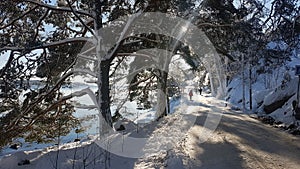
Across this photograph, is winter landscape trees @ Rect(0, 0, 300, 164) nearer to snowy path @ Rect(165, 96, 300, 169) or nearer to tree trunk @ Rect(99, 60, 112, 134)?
tree trunk @ Rect(99, 60, 112, 134)

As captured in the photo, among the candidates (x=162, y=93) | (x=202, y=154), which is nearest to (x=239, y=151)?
(x=202, y=154)

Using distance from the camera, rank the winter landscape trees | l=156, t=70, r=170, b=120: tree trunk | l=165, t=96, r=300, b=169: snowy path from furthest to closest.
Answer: l=156, t=70, r=170, b=120: tree trunk < the winter landscape trees < l=165, t=96, r=300, b=169: snowy path

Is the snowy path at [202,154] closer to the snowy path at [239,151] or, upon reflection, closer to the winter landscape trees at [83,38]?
the snowy path at [239,151]

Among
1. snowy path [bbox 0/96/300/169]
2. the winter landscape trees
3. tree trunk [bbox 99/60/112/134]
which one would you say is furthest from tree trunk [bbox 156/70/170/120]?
snowy path [bbox 0/96/300/169]

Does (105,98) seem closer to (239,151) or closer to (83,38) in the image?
(83,38)

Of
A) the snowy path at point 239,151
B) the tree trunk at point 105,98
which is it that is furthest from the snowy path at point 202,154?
the tree trunk at point 105,98

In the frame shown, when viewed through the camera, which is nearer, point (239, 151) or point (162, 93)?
point (239, 151)

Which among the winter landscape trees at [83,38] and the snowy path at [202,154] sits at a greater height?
the winter landscape trees at [83,38]

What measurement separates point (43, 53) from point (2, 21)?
2247mm

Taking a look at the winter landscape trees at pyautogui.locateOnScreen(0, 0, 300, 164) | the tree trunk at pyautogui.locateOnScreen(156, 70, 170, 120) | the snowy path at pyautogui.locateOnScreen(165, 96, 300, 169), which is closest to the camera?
the snowy path at pyautogui.locateOnScreen(165, 96, 300, 169)

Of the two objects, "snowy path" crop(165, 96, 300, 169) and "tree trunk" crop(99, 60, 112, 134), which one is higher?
"tree trunk" crop(99, 60, 112, 134)

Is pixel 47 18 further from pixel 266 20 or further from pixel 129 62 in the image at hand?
pixel 266 20

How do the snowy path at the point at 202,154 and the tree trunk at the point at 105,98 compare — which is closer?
the snowy path at the point at 202,154

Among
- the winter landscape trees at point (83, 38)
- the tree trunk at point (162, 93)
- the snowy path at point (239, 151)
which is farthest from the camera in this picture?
the tree trunk at point (162, 93)
